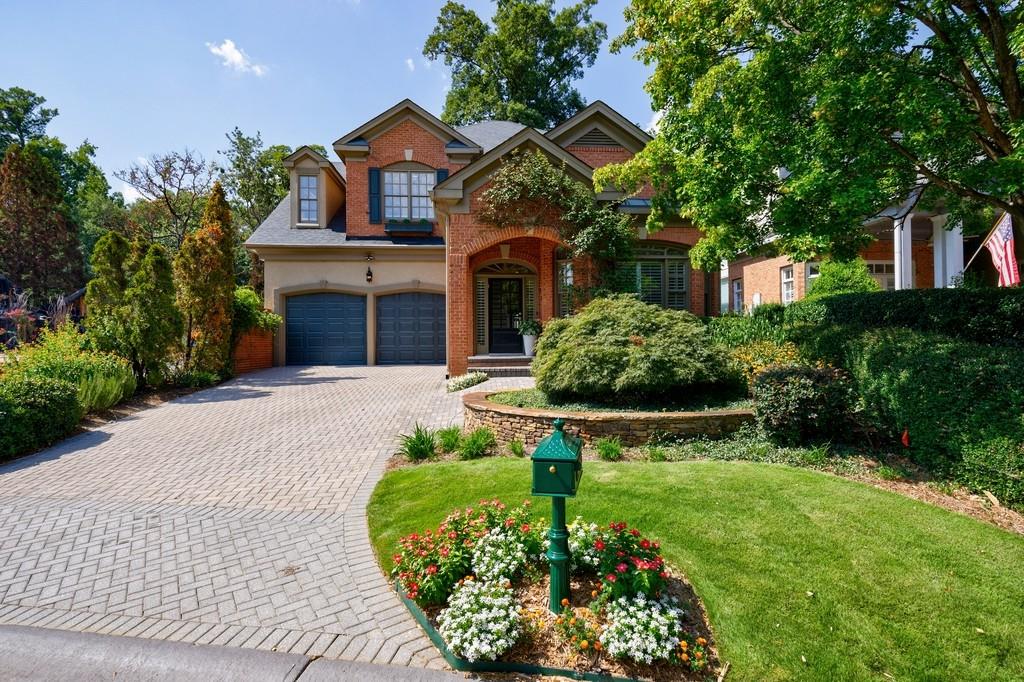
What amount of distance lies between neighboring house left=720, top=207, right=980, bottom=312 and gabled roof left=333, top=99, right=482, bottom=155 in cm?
1052

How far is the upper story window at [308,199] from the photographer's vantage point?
18.0 metres

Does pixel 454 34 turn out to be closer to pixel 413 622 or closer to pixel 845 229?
pixel 845 229

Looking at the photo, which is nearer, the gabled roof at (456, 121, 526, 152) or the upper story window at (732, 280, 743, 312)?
the gabled roof at (456, 121, 526, 152)

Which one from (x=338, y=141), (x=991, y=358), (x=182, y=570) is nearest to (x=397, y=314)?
(x=338, y=141)

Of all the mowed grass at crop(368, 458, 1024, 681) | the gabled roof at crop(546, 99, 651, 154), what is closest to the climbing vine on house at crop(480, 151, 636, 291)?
the gabled roof at crop(546, 99, 651, 154)

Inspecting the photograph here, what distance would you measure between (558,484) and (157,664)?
8.11ft

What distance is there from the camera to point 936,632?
282 centimetres

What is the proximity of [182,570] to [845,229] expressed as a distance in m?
7.82

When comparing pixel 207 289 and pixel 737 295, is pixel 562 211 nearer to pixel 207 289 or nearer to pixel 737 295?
pixel 207 289

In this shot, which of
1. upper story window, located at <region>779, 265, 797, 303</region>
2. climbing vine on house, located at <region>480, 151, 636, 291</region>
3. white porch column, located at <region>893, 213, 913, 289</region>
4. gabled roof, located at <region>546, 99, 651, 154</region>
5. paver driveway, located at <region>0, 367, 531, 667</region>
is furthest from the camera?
upper story window, located at <region>779, 265, 797, 303</region>

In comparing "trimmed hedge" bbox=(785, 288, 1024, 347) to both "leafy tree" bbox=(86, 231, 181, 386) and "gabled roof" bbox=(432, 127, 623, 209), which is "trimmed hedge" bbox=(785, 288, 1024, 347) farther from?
"leafy tree" bbox=(86, 231, 181, 386)

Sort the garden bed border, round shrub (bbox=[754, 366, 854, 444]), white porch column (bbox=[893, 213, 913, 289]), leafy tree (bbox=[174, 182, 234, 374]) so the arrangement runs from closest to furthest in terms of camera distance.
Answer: the garden bed border, round shrub (bbox=[754, 366, 854, 444]), white porch column (bbox=[893, 213, 913, 289]), leafy tree (bbox=[174, 182, 234, 374])

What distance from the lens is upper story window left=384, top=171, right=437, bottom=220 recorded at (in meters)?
17.8

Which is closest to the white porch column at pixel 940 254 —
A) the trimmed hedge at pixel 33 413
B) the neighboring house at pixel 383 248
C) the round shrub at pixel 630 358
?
the neighboring house at pixel 383 248
